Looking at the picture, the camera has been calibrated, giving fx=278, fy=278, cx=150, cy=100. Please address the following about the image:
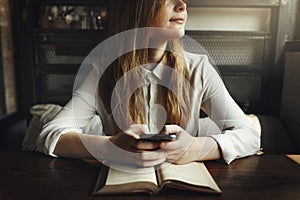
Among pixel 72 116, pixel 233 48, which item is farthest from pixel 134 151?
pixel 233 48

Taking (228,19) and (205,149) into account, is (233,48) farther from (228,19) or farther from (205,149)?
(205,149)

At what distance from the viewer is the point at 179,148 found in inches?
32.8

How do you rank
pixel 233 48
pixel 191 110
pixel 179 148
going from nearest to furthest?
pixel 179 148
pixel 191 110
pixel 233 48

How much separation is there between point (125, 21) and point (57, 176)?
0.57 metres

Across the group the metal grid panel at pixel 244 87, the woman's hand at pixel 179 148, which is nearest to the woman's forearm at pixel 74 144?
the woman's hand at pixel 179 148

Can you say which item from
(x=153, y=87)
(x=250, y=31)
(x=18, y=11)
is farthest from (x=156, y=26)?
(x=18, y=11)

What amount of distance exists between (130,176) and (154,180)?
0.07m

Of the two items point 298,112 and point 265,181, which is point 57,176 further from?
point 298,112

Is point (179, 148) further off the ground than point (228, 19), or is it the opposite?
point (228, 19)

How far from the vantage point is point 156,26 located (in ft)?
3.11

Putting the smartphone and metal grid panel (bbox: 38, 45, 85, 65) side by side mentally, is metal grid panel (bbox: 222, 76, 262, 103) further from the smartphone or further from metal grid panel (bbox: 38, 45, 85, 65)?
the smartphone

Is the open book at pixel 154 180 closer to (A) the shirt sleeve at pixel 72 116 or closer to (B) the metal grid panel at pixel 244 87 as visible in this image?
(A) the shirt sleeve at pixel 72 116

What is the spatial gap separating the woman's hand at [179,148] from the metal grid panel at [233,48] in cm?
102

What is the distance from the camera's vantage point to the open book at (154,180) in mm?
679
